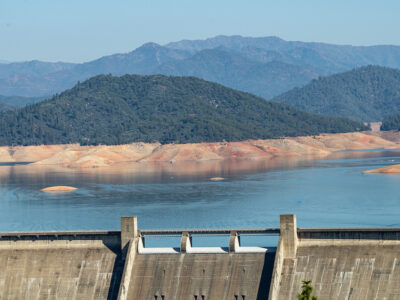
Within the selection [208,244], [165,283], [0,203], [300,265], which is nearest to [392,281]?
[300,265]

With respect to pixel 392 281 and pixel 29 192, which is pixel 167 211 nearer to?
pixel 29 192

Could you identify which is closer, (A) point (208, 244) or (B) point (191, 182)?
(A) point (208, 244)

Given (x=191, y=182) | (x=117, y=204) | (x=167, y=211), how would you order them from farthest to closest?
(x=191, y=182), (x=117, y=204), (x=167, y=211)

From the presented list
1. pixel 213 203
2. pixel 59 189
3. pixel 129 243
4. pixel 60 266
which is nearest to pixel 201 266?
pixel 129 243

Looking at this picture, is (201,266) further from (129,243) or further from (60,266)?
(60,266)

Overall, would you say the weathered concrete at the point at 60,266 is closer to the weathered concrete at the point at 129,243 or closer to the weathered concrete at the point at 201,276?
the weathered concrete at the point at 129,243
